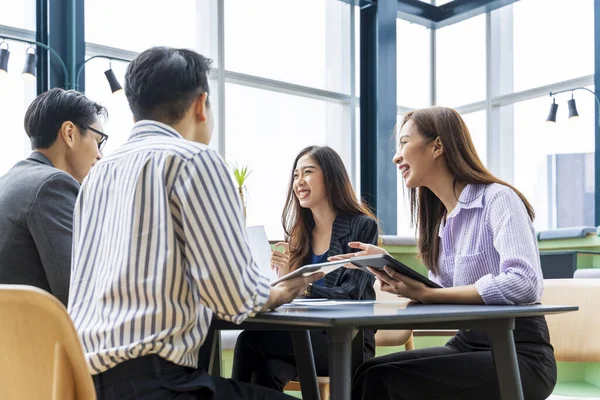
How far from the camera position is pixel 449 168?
205 cm

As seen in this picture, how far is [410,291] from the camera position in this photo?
1.71 meters

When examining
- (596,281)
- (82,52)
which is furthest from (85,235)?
(82,52)

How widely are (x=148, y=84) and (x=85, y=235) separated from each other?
0.32 m

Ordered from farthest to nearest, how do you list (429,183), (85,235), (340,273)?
(340,273) < (429,183) < (85,235)

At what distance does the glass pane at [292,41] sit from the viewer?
6730mm

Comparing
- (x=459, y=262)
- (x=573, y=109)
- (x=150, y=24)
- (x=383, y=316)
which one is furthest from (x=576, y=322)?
(x=573, y=109)

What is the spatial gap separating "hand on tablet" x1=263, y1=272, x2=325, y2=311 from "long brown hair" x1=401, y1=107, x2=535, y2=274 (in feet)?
2.28

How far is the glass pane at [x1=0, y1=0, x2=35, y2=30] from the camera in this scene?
17.1 ft

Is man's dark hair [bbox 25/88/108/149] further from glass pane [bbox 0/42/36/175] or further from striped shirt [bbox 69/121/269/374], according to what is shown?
glass pane [bbox 0/42/36/175]

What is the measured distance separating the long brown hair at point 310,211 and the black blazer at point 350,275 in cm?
7

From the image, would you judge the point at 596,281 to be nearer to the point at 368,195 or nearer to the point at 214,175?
the point at 214,175

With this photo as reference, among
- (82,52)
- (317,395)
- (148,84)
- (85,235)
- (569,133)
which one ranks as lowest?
(317,395)

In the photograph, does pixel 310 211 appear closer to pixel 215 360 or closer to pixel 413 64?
pixel 215 360

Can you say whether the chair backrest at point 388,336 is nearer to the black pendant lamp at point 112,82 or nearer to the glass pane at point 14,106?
the black pendant lamp at point 112,82
